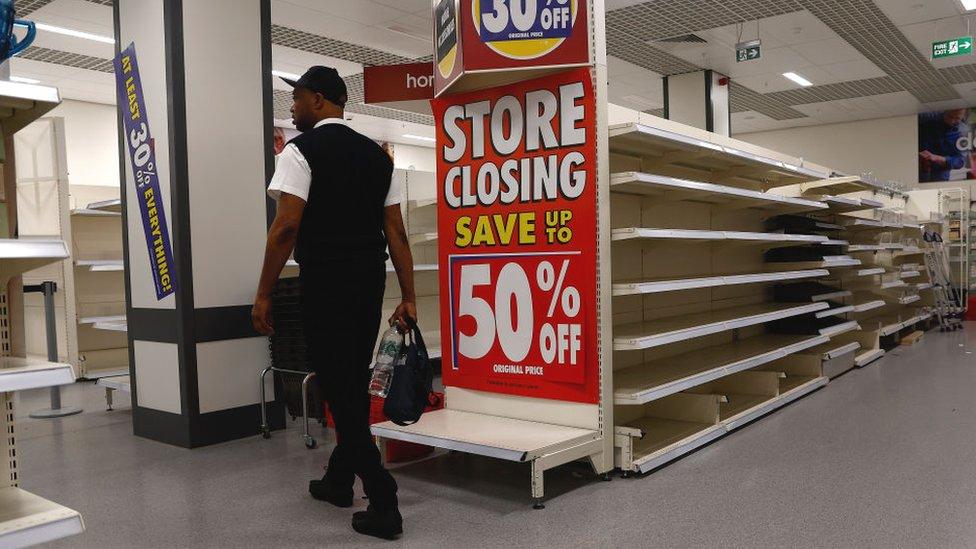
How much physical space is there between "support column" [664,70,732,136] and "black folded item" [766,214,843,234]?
4988mm

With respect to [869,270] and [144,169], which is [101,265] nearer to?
[144,169]

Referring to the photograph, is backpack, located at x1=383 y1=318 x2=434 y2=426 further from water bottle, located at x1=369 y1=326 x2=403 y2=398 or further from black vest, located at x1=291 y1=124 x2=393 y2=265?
black vest, located at x1=291 y1=124 x2=393 y2=265

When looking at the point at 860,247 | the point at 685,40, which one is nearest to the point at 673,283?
the point at 860,247

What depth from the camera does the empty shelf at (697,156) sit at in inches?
138

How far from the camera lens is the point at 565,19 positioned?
3.23 m

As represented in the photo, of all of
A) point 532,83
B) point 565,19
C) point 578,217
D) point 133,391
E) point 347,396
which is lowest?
point 133,391

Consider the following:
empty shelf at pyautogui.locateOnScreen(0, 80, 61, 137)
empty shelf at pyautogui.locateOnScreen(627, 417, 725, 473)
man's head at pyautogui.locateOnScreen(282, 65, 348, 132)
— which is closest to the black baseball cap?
man's head at pyautogui.locateOnScreen(282, 65, 348, 132)

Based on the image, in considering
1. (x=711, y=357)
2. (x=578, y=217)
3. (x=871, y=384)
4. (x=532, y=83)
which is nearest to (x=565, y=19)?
(x=532, y=83)

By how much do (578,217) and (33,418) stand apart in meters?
4.39

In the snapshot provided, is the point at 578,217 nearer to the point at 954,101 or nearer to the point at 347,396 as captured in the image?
the point at 347,396

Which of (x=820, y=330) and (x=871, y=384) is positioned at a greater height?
(x=820, y=330)

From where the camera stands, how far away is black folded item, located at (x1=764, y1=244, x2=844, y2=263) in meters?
5.68

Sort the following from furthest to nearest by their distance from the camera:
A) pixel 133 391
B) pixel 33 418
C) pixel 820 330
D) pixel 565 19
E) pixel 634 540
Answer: pixel 820 330, pixel 33 418, pixel 133 391, pixel 565 19, pixel 634 540

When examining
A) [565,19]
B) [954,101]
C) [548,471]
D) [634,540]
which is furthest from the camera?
[954,101]
